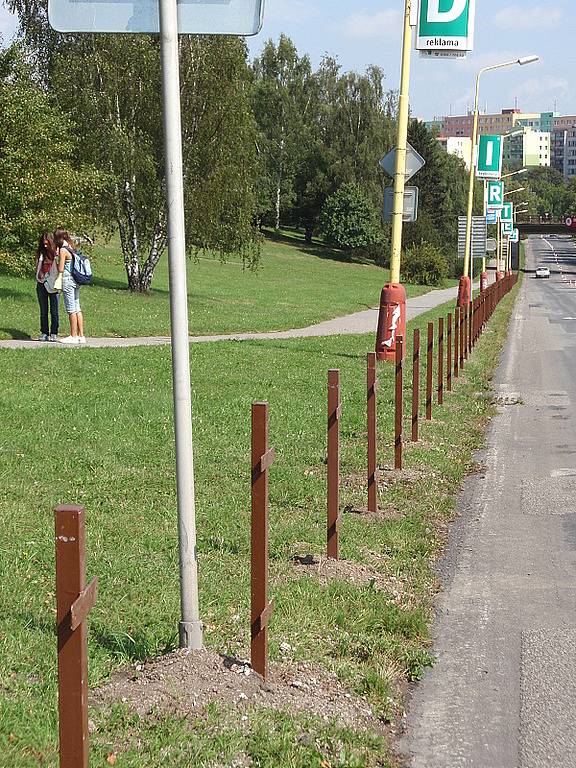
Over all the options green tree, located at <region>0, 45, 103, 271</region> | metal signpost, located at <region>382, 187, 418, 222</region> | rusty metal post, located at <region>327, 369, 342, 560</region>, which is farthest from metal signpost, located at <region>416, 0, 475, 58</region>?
rusty metal post, located at <region>327, 369, 342, 560</region>

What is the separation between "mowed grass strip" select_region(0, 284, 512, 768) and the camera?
3.71 meters

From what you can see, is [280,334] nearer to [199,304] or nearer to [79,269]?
[79,269]

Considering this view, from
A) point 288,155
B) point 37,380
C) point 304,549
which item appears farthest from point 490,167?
point 288,155

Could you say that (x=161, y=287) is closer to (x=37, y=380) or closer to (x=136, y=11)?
(x=37, y=380)

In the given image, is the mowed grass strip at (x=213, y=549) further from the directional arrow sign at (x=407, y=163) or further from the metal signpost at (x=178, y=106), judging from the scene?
the directional arrow sign at (x=407, y=163)

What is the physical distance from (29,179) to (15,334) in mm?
5865

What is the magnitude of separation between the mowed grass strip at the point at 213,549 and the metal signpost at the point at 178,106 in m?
0.52

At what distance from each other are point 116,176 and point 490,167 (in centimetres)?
1445

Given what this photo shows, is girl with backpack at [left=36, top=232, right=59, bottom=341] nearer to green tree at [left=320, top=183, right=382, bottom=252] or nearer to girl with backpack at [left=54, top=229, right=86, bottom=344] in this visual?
girl with backpack at [left=54, top=229, right=86, bottom=344]

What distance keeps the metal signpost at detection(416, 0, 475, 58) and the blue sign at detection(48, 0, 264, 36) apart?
12333 mm

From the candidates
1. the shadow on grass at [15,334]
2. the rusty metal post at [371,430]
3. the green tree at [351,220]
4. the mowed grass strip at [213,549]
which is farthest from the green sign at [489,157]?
the green tree at [351,220]

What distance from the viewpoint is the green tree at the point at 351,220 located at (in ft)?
258

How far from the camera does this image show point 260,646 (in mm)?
4117

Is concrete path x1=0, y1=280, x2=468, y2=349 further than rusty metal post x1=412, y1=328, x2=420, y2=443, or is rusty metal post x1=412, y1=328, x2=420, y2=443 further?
concrete path x1=0, y1=280, x2=468, y2=349
